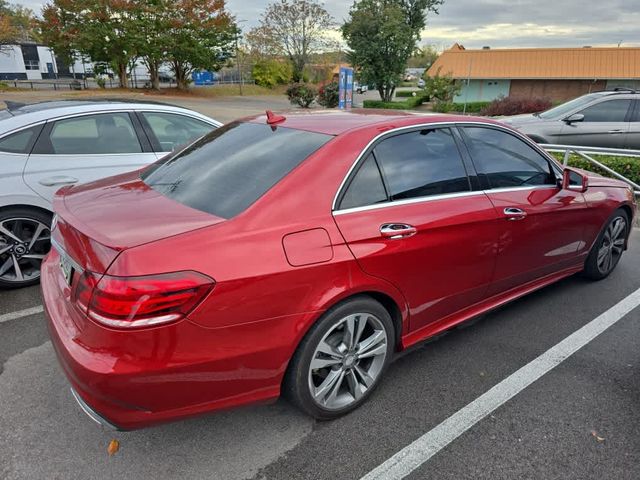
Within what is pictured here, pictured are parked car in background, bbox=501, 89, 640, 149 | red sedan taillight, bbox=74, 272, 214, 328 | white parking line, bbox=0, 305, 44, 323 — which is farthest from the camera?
parked car in background, bbox=501, 89, 640, 149

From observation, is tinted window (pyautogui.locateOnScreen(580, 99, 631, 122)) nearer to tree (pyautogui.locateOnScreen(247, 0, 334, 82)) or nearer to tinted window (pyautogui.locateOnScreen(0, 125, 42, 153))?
tinted window (pyautogui.locateOnScreen(0, 125, 42, 153))

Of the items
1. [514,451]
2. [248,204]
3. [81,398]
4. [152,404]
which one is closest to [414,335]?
[514,451]

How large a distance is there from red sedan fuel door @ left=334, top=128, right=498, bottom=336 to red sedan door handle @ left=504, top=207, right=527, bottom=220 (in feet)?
0.48

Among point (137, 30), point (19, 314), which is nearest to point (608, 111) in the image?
point (19, 314)

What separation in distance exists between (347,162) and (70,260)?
4.72 feet

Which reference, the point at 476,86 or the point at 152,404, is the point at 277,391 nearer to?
the point at 152,404

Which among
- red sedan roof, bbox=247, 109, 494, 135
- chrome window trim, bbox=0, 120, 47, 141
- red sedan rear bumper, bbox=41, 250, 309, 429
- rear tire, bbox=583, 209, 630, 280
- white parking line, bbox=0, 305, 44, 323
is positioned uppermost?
red sedan roof, bbox=247, 109, 494, 135

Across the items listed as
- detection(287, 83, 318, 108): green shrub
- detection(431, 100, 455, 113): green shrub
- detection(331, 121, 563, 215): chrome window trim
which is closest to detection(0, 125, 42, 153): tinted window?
detection(331, 121, 563, 215): chrome window trim

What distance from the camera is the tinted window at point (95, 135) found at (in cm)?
415

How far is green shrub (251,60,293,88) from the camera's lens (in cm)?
4488

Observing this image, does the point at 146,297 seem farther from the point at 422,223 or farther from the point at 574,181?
the point at 574,181

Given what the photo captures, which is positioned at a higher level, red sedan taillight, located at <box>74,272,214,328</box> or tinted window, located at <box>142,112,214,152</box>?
tinted window, located at <box>142,112,214,152</box>

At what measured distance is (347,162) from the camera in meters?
2.46

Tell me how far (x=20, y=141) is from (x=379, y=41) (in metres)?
30.0
